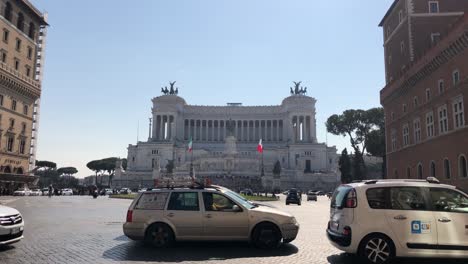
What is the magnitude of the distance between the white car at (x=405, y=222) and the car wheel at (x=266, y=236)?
2518 mm

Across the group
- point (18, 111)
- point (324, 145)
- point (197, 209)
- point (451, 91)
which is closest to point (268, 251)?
point (197, 209)

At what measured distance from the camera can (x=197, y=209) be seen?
39.8 ft

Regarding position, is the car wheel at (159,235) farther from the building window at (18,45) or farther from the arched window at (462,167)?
the building window at (18,45)

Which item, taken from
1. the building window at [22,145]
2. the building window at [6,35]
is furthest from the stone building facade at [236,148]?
the building window at [6,35]

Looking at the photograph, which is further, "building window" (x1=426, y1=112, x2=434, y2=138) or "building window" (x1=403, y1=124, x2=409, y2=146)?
"building window" (x1=403, y1=124, x2=409, y2=146)

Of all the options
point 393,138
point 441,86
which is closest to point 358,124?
point 393,138

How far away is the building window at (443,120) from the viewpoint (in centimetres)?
3491

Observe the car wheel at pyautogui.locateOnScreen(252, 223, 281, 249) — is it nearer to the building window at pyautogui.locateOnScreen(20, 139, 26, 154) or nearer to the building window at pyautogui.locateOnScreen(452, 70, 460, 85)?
the building window at pyautogui.locateOnScreen(452, 70, 460, 85)

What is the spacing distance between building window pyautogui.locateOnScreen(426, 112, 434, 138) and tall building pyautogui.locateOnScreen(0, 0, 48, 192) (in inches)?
1993

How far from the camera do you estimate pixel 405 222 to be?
9.66 metres

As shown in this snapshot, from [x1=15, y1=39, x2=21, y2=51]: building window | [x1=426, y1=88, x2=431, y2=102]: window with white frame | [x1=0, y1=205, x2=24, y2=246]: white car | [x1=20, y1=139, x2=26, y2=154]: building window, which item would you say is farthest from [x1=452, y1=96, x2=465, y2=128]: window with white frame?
[x1=20, y1=139, x2=26, y2=154]: building window

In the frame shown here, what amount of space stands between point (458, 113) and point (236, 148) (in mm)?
93708

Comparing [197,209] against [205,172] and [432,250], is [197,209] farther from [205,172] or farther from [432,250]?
[205,172]

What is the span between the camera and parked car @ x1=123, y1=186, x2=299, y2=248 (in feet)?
39.5
